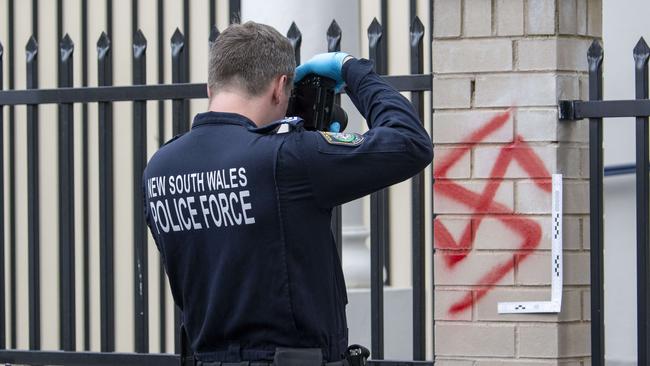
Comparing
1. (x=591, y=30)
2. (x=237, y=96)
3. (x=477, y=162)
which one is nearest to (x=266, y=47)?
(x=237, y=96)

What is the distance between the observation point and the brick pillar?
382 cm

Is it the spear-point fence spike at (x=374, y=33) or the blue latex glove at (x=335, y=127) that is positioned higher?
the spear-point fence spike at (x=374, y=33)

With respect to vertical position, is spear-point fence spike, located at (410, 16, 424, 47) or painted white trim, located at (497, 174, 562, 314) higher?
spear-point fence spike, located at (410, 16, 424, 47)

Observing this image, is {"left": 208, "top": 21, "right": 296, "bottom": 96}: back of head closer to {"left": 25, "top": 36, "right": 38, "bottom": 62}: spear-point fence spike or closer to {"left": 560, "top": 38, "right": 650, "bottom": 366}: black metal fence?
{"left": 560, "top": 38, "right": 650, "bottom": 366}: black metal fence

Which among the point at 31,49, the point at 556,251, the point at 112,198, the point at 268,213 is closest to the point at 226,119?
the point at 268,213

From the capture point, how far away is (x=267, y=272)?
2.84m

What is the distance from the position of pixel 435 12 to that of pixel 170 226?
1.36 metres

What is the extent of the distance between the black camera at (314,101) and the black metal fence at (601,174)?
0.97 m

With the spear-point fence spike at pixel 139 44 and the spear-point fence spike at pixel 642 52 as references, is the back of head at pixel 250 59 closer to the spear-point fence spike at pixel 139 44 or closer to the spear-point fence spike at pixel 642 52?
the spear-point fence spike at pixel 642 52

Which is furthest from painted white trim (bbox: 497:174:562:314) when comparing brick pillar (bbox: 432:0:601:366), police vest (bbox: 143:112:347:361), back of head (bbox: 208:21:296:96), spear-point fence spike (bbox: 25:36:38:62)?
spear-point fence spike (bbox: 25:36:38:62)

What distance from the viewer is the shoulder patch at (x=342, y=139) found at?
2822 mm

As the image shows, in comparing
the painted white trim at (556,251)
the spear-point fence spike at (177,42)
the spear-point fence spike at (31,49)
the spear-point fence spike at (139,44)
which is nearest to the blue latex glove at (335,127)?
the painted white trim at (556,251)

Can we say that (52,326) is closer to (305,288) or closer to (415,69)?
(415,69)

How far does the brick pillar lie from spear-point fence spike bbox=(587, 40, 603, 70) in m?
0.06
